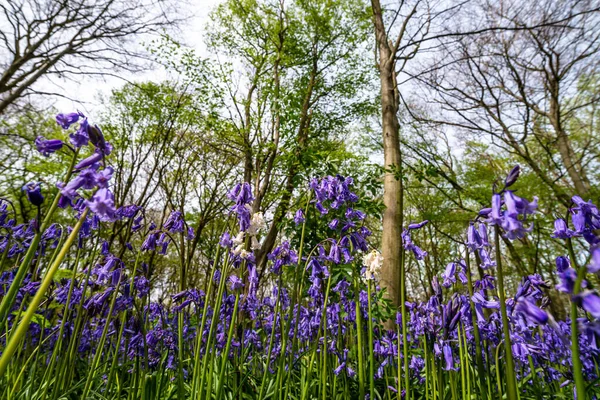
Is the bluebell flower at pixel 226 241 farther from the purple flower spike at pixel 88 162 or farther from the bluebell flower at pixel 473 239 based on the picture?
the bluebell flower at pixel 473 239

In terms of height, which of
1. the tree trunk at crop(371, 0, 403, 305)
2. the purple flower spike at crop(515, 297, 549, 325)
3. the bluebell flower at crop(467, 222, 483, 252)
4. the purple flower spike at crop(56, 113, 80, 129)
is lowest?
the purple flower spike at crop(515, 297, 549, 325)

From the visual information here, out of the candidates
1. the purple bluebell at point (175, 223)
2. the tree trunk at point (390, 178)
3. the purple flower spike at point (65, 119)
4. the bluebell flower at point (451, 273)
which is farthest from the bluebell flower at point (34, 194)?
the tree trunk at point (390, 178)

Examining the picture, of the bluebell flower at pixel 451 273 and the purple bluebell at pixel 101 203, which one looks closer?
the purple bluebell at pixel 101 203

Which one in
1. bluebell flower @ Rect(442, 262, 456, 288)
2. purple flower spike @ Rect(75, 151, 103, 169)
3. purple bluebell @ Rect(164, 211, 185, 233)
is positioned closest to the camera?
purple flower spike @ Rect(75, 151, 103, 169)

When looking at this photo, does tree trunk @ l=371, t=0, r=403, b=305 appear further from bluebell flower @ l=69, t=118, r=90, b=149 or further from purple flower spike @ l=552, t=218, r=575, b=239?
bluebell flower @ l=69, t=118, r=90, b=149

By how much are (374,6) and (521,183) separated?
636 cm

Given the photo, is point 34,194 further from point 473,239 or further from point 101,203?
point 473,239

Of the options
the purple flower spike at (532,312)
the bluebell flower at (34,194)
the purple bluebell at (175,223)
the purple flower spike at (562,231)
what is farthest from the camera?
the purple bluebell at (175,223)

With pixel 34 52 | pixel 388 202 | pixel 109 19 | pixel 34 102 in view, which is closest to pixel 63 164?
pixel 34 102

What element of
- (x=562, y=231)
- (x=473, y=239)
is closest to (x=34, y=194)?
(x=473, y=239)

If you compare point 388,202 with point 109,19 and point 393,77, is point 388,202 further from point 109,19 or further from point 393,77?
point 109,19

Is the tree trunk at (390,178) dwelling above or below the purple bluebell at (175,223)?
above

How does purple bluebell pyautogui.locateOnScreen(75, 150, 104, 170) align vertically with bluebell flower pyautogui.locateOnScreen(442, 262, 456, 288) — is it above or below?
above

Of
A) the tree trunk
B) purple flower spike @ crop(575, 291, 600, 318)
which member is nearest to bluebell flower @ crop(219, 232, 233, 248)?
purple flower spike @ crop(575, 291, 600, 318)
